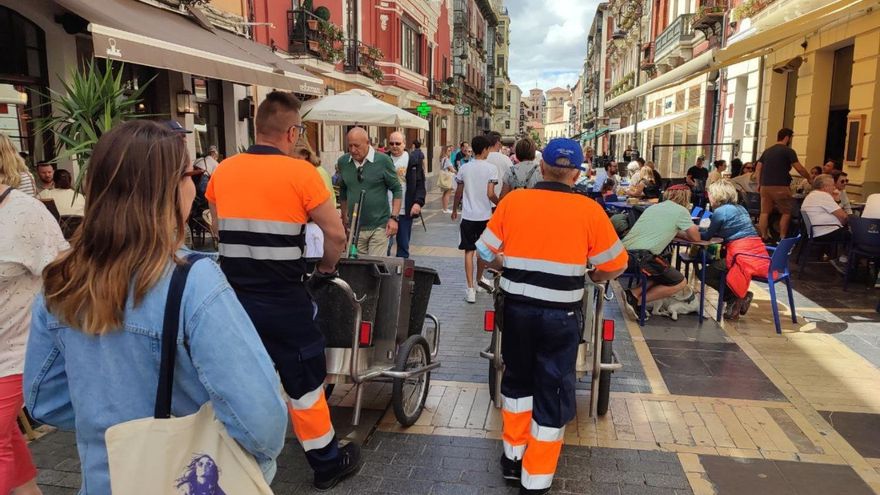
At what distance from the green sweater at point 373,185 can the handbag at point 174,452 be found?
4.21m

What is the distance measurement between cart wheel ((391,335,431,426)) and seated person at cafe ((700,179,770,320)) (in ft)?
12.3

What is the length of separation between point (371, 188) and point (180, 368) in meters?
4.30

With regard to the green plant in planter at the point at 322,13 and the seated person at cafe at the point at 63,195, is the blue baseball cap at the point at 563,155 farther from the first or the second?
the green plant in planter at the point at 322,13

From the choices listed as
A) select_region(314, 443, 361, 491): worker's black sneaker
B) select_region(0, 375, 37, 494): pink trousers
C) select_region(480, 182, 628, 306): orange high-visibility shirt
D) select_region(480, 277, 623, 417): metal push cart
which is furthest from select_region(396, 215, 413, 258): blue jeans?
select_region(0, 375, 37, 494): pink trousers

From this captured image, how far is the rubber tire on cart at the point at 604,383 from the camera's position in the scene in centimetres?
405

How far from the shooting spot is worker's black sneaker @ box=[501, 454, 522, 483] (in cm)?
336

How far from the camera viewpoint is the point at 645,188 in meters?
11.3

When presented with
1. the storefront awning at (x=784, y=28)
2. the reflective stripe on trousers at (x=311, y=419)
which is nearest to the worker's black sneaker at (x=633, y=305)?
the reflective stripe on trousers at (x=311, y=419)

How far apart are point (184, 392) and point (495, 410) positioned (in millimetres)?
3048

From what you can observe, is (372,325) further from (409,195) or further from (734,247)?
(734,247)

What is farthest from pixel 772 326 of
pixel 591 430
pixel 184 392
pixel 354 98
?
pixel 354 98

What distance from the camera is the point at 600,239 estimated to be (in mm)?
3189

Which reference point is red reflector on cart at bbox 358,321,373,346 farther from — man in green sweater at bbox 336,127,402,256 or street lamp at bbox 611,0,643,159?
street lamp at bbox 611,0,643,159

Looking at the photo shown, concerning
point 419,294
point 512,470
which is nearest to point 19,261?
point 419,294
